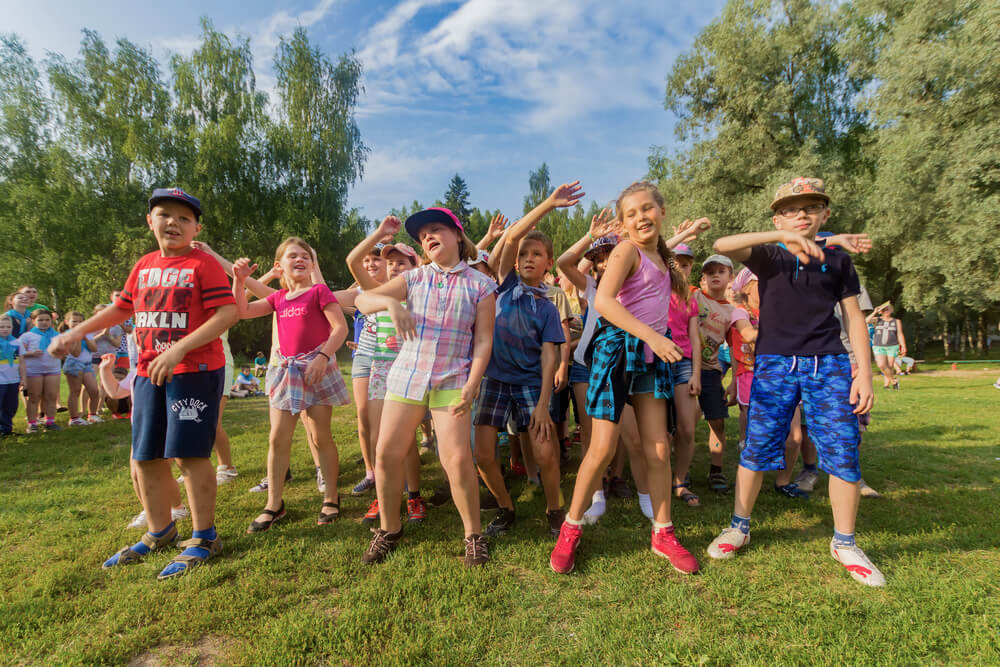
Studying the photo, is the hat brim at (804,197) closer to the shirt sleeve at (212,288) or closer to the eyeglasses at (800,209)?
the eyeglasses at (800,209)

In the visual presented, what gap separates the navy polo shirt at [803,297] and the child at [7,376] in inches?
423

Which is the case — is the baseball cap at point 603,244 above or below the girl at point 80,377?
above

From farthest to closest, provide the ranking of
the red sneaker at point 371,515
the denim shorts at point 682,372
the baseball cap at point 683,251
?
the baseball cap at point 683,251 < the denim shorts at point 682,372 < the red sneaker at point 371,515

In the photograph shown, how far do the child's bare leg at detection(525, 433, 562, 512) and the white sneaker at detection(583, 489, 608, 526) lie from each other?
1.04 ft

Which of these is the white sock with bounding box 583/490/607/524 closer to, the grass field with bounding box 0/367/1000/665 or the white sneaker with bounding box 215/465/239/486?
the grass field with bounding box 0/367/1000/665

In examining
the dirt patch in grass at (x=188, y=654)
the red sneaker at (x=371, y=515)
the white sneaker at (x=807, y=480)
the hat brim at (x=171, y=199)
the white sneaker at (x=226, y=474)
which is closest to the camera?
the dirt patch in grass at (x=188, y=654)

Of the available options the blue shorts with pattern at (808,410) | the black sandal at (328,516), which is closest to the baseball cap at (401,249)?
the black sandal at (328,516)

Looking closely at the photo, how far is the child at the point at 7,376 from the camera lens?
24.4 ft

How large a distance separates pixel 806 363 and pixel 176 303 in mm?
4289

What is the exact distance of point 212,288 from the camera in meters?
3.21

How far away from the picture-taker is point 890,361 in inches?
527

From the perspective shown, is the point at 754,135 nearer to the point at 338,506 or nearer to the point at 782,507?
the point at 782,507

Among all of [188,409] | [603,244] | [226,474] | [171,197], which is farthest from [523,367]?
[226,474]

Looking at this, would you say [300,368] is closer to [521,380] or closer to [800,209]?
[521,380]
